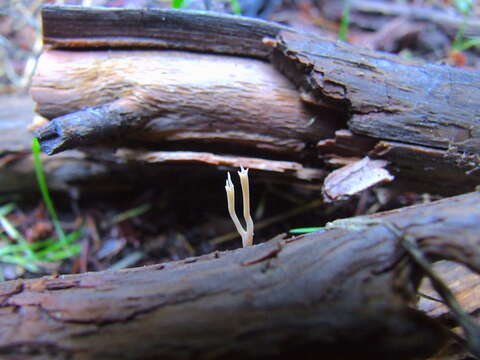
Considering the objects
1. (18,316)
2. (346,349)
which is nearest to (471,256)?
(346,349)

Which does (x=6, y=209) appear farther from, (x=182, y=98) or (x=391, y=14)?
(x=391, y=14)

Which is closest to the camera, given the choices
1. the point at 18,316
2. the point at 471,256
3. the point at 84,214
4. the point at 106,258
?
the point at 471,256

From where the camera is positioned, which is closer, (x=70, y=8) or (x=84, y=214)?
(x=70, y=8)

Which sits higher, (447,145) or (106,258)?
(447,145)

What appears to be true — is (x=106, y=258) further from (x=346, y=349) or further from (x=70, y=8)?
(x=346, y=349)

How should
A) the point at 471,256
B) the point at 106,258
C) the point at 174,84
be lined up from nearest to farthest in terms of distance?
the point at 471,256 → the point at 174,84 → the point at 106,258

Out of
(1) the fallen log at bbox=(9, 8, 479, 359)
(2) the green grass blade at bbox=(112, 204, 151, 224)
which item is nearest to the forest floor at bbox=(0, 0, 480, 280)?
(2) the green grass blade at bbox=(112, 204, 151, 224)

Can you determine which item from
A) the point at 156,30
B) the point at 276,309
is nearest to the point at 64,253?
the point at 156,30
